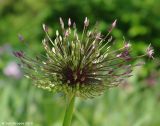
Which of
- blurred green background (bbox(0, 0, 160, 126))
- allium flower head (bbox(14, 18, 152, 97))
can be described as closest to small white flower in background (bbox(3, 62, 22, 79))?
blurred green background (bbox(0, 0, 160, 126))

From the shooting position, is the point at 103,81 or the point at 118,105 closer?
the point at 103,81

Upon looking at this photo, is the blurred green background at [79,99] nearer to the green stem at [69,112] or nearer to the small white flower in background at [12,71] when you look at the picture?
the small white flower in background at [12,71]

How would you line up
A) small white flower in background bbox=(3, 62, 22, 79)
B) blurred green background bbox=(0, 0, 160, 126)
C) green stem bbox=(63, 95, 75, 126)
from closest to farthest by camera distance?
green stem bbox=(63, 95, 75, 126) < blurred green background bbox=(0, 0, 160, 126) < small white flower in background bbox=(3, 62, 22, 79)

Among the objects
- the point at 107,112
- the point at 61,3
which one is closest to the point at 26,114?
the point at 107,112

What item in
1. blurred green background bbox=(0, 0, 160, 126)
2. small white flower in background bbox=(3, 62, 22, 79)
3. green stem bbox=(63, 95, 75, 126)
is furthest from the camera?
small white flower in background bbox=(3, 62, 22, 79)

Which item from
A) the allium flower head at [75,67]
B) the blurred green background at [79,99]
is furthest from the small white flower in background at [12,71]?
the allium flower head at [75,67]

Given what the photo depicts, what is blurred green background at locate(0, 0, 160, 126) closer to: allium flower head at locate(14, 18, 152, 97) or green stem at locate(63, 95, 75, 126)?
allium flower head at locate(14, 18, 152, 97)

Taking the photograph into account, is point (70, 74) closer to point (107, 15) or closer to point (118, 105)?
point (118, 105)
